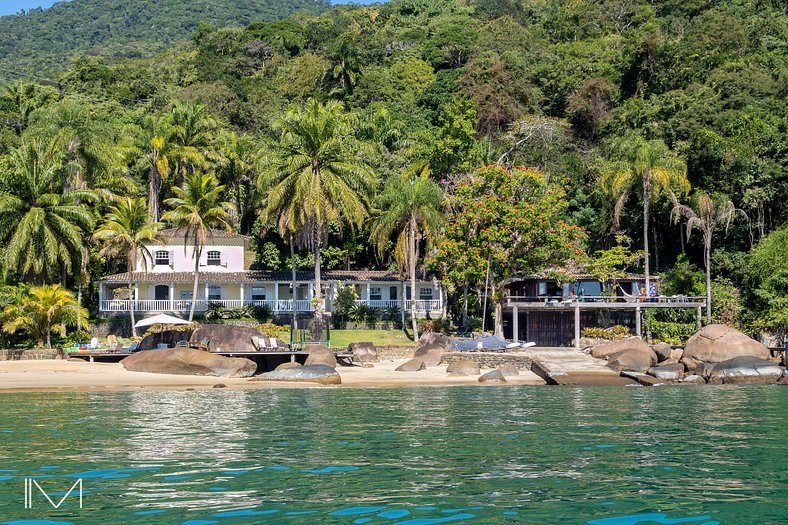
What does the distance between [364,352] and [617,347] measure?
520 inches

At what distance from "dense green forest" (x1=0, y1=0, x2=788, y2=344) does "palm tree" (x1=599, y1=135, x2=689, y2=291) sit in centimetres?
15

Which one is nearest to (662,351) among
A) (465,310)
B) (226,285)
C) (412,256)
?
(465,310)

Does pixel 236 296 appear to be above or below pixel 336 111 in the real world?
below

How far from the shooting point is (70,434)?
20.7 metres

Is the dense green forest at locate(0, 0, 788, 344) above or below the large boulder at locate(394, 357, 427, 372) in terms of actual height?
above

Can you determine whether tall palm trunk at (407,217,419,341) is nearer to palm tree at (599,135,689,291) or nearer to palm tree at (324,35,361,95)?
palm tree at (599,135,689,291)

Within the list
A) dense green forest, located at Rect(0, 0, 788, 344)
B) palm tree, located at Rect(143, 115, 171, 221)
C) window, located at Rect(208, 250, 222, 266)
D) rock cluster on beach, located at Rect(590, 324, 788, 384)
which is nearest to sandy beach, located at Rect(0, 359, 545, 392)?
rock cluster on beach, located at Rect(590, 324, 788, 384)

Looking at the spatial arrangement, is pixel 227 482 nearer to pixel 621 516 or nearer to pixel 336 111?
pixel 621 516

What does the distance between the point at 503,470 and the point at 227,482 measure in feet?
16.6

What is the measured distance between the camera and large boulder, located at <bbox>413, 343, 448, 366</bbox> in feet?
149

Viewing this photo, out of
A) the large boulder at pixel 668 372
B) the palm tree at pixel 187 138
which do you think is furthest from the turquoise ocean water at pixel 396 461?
the palm tree at pixel 187 138

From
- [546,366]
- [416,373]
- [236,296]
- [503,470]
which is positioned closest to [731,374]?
[546,366]

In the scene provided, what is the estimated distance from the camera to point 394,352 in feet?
160

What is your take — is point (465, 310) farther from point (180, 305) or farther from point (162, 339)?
point (162, 339)
